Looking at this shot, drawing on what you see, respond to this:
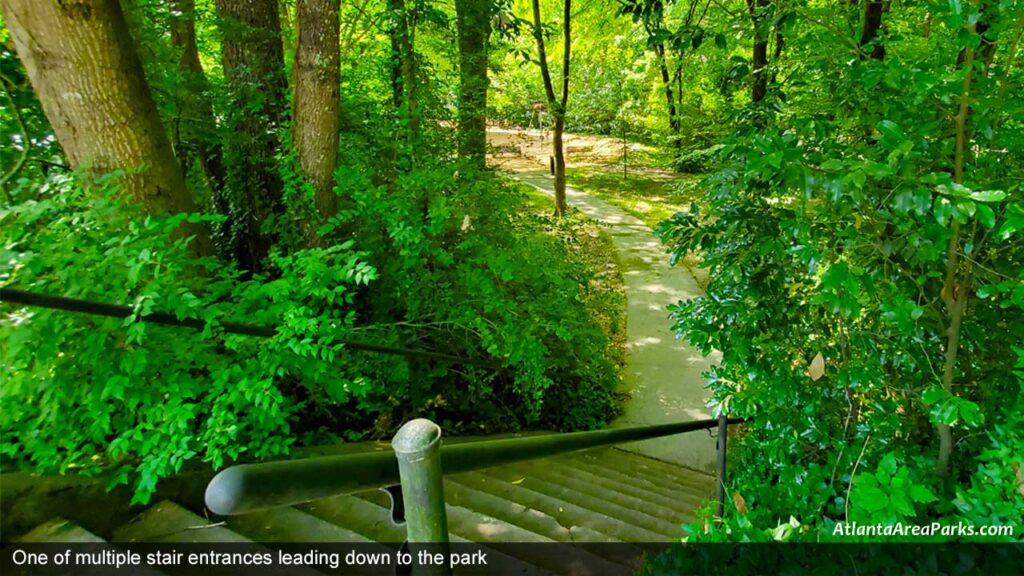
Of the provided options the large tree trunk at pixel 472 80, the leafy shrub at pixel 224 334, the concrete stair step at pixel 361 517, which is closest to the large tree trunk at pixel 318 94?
the leafy shrub at pixel 224 334

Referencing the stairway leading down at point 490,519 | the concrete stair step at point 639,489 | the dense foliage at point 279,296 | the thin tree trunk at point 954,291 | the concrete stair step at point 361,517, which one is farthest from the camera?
the concrete stair step at point 639,489

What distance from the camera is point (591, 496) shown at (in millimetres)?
2789

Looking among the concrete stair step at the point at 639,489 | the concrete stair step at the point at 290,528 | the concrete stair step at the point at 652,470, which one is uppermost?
the concrete stair step at the point at 290,528

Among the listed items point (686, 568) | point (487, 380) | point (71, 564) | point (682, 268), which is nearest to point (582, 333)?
point (487, 380)

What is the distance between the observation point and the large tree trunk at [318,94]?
9.70 feet

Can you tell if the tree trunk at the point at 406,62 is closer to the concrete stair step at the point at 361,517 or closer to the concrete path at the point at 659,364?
the concrete path at the point at 659,364

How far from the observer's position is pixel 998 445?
56.1 inches

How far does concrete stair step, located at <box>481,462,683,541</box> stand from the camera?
2.43m

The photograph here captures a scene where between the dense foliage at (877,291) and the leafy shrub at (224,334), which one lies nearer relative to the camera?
the dense foliage at (877,291)

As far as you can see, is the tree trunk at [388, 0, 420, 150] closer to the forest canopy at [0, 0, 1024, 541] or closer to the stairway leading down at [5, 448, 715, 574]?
the forest canopy at [0, 0, 1024, 541]

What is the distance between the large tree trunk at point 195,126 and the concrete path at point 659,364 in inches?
117

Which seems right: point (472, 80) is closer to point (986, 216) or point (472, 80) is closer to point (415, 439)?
point (986, 216)

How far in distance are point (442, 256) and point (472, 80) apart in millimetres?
2049

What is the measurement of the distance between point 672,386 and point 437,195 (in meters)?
3.80
